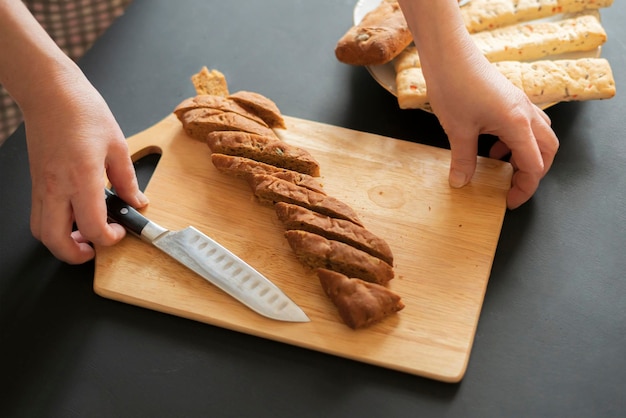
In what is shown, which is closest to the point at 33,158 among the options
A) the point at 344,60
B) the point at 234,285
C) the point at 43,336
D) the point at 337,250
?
the point at 43,336

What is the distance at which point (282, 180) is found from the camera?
2287mm

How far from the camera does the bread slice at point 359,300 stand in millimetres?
1958

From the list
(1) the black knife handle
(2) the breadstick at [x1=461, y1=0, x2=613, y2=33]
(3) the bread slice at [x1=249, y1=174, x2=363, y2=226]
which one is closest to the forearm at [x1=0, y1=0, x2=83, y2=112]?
(1) the black knife handle

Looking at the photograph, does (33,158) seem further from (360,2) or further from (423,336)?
(360,2)

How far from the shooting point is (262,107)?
8.32ft

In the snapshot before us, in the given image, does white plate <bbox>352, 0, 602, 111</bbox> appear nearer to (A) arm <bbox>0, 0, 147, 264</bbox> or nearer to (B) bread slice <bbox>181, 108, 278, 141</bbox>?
(B) bread slice <bbox>181, 108, 278, 141</bbox>

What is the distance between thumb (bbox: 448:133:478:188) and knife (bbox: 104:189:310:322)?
750mm

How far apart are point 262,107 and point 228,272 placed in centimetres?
73

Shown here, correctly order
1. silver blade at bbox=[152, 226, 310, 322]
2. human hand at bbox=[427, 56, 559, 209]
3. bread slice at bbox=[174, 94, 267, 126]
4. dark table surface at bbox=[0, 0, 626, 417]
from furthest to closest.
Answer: bread slice at bbox=[174, 94, 267, 126] < human hand at bbox=[427, 56, 559, 209] < silver blade at bbox=[152, 226, 310, 322] < dark table surface at bbox=[0, 0, 626, 417]

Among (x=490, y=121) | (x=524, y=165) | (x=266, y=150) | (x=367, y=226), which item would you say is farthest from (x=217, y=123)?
(x=524, y=165)

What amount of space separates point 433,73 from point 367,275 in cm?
73

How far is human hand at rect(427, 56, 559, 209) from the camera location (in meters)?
2.17

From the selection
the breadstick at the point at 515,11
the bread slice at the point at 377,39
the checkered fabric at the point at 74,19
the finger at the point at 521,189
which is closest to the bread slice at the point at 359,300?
the finger at the point at 521,189

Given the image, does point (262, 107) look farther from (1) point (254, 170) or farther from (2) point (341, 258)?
(2) point (341, 258)
